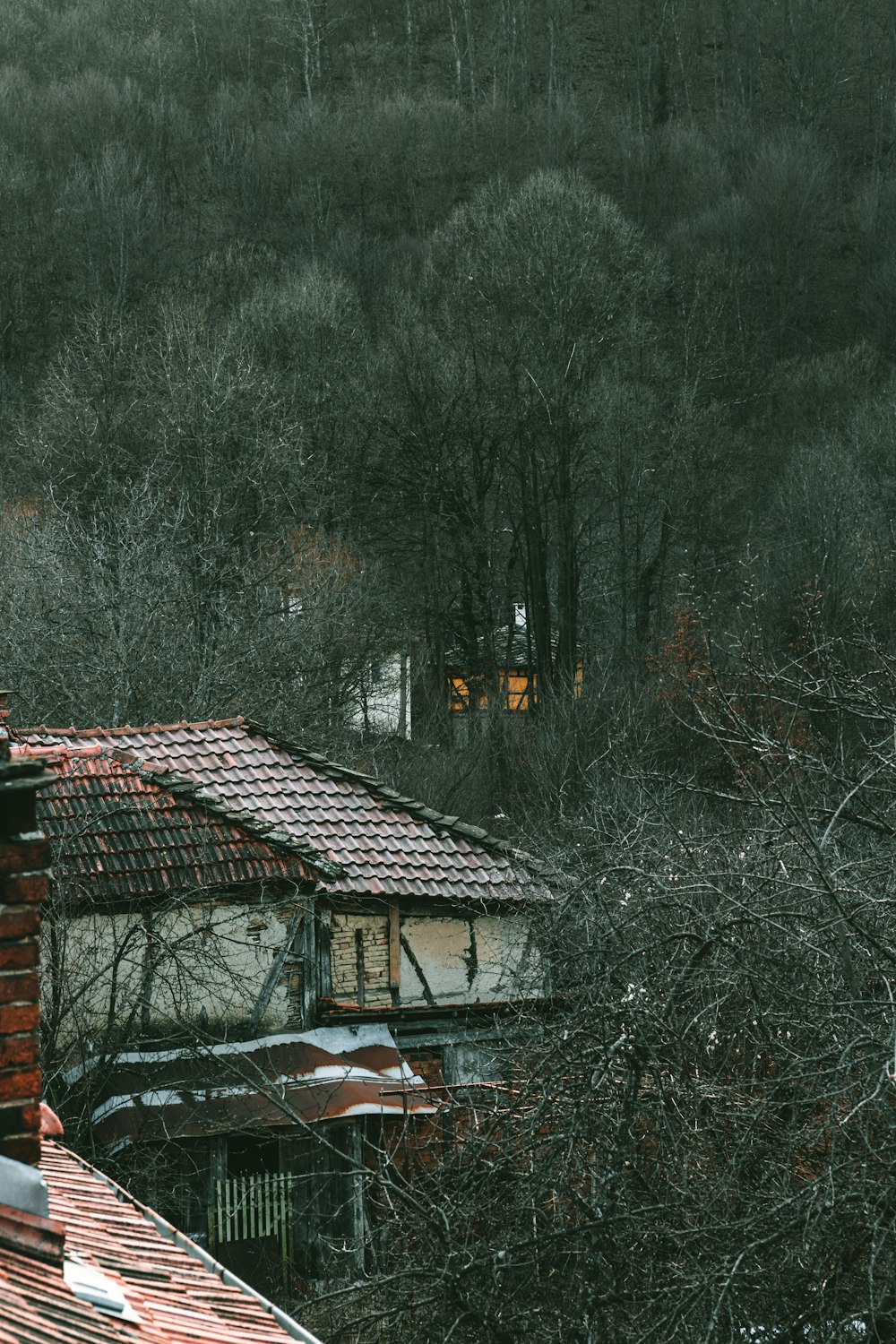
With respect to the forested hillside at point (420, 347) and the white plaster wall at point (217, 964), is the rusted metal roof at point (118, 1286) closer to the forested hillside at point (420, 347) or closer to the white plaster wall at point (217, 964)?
the white plaster wall at point (217, 964)

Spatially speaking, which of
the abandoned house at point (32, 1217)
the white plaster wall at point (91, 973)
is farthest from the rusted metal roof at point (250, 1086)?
the abandoned house at point (32, 1217)

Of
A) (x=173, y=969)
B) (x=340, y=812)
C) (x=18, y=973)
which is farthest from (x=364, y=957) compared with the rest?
(x=18, y=973)

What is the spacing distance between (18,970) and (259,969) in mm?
11966

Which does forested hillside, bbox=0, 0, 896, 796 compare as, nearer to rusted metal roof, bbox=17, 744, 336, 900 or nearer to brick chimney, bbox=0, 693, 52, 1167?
rusted metal roof, bbox=17, 744, 336, 900

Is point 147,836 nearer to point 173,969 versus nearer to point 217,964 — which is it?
point 173,969

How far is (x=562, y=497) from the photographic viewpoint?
41438 millimetres

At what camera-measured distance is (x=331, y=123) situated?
58.5 metres

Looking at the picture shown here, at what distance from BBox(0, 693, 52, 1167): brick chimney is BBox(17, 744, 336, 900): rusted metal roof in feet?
34.8

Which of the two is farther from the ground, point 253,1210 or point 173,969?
point 173,969

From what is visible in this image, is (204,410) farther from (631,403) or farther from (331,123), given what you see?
(331,123)

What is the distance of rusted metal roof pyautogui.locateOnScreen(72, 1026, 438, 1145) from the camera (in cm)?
1469

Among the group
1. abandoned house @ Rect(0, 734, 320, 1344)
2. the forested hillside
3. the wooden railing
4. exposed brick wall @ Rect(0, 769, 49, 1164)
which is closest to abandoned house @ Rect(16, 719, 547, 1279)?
the wooden railing

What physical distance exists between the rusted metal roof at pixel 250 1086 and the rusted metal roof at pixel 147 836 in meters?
1.73

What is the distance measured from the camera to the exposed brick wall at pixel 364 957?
671 inches
